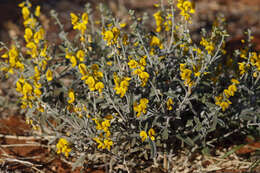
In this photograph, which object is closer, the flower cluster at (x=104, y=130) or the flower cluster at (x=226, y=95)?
the flower cluster at (x=104, y=130)

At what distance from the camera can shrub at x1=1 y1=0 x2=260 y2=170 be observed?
2.28 metres

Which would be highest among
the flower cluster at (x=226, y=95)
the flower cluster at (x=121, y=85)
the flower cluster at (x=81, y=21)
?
the flower cluster at (x=81, y=21)

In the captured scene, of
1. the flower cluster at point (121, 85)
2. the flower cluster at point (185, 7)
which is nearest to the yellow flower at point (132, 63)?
the flower cluster at point (121, 85)

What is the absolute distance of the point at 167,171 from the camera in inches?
107

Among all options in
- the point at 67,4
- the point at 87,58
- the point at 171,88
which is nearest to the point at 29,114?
the point at 87,58

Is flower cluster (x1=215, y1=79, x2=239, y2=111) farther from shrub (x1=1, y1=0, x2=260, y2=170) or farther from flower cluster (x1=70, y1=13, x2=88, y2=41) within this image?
flower cluster (x1=70, y1=13, x2=88, y2=41)

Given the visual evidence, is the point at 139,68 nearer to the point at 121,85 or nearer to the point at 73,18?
the point at 121,85

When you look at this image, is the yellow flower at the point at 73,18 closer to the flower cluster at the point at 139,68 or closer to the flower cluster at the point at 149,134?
the flower cluster at the point at 139,68

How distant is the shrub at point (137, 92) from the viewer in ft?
7.48

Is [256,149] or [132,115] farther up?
[132,115]

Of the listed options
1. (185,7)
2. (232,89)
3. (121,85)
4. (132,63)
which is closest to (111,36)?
(132,63)

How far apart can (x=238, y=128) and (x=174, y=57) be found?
39.2 inches

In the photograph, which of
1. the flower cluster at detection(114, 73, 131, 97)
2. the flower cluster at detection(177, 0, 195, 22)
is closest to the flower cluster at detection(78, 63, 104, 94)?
the flower cluster at detection(114, 73, 131, 97)

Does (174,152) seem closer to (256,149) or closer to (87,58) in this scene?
(256,149)
